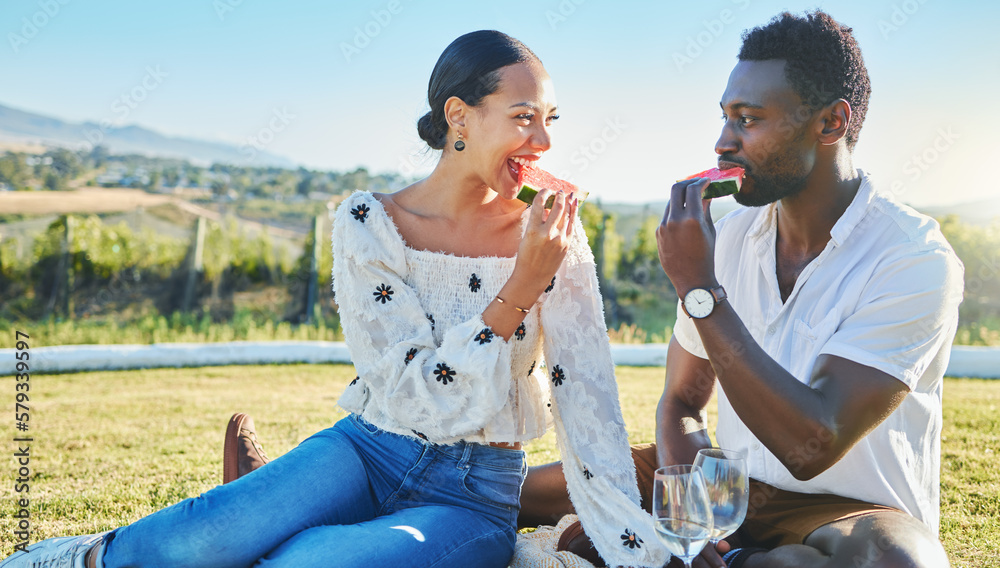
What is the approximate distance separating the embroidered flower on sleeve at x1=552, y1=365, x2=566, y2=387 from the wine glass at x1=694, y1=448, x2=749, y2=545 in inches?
44.5

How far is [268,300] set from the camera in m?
15.2

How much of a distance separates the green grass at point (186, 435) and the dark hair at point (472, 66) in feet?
9.74

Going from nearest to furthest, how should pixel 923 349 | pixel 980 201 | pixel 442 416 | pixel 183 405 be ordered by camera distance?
pixel 923 349, pixel 442 416, pixel 183 405, pixel 980 201

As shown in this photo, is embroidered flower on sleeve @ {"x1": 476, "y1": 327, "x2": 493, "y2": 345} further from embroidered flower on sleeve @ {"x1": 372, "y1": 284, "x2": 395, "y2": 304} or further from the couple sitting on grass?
embroidered flower on sleeve @ {"x1": 372, "y1": 284, "x2": 395, "y2": 304}

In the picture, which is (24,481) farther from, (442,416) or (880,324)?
(880,324)

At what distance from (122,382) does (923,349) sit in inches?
349

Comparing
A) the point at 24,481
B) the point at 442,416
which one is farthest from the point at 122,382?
the point at 442,416

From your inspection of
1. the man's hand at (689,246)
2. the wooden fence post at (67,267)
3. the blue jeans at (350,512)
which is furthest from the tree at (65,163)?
the man's hand at (689,246)

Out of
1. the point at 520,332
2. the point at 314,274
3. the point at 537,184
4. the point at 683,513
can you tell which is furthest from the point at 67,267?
the point at 683,513

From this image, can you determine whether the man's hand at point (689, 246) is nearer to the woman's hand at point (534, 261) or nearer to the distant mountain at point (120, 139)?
the woman's hand at point (534, 261)

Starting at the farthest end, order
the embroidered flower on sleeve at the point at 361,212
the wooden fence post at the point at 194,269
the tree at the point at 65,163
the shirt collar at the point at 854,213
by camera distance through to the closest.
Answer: the tree at the point at 65,163, the wooden fence post at the point at 194,269, the embroidered flower on sleeve at the point at 361,212, the shirt collar at the point at 854,213

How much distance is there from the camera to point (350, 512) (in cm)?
314

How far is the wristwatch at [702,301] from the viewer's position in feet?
8.58

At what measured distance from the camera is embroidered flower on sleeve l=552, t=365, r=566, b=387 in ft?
11.0
